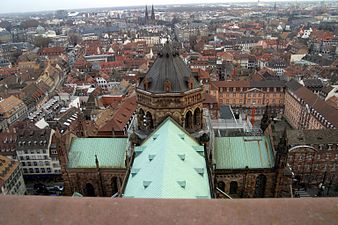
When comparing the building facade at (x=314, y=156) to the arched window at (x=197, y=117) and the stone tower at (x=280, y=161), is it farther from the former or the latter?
the arched window at (x=197, y=117)

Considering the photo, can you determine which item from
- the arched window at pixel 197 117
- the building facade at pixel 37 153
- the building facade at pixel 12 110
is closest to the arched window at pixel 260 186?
the arched window at pixel 197 117

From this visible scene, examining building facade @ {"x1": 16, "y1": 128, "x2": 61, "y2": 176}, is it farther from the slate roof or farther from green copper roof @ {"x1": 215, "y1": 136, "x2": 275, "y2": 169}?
the slate roof

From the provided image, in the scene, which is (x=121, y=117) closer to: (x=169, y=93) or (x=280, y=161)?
(x=169, y=93)

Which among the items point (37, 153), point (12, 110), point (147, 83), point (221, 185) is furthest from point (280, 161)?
point (12, 110)

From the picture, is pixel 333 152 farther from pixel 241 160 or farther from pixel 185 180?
pixel 185 180

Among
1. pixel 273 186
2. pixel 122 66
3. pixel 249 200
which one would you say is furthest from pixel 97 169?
pixel 122 66
